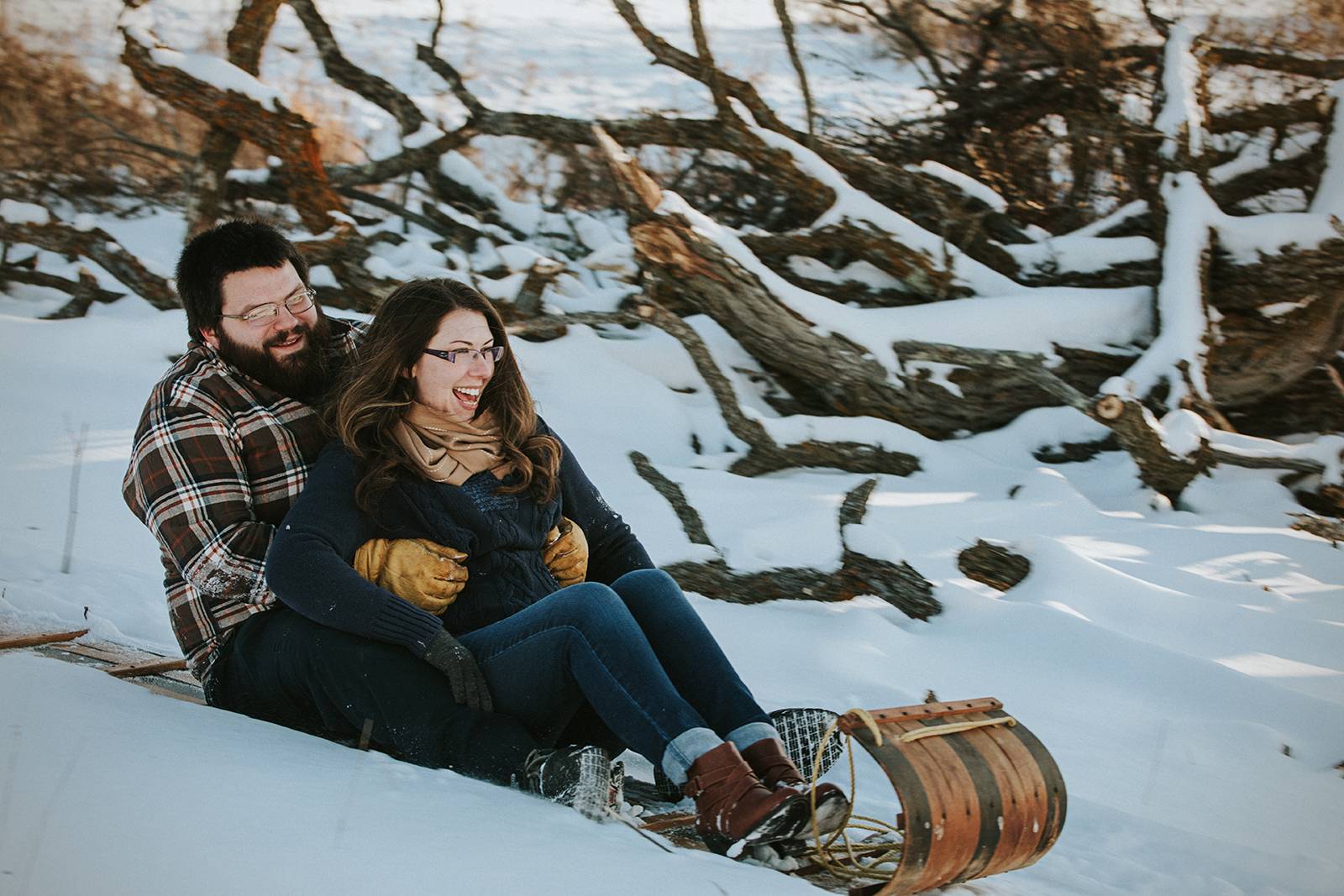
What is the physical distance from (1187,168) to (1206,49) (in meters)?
0.81

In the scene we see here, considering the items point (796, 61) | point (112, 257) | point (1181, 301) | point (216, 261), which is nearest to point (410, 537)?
point (216, 261)

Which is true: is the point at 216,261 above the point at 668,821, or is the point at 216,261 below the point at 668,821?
above

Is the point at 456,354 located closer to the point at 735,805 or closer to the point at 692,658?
the point at 692,658

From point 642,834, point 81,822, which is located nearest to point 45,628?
point 81,822

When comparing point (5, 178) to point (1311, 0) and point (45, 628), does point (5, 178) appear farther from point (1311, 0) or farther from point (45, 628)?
point (1311, 0)

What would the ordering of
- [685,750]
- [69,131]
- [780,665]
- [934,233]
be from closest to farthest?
[685,750], [780,665], [934,233], [69,131]

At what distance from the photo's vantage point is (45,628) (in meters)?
3.33

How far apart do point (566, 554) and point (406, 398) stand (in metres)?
0.53

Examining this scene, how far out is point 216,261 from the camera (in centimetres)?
277

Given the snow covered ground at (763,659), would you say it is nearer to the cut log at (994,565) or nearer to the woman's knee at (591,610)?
the cut log at (994,565)

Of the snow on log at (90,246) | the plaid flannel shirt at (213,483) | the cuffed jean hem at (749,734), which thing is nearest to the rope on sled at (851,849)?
the cuffed jean hem at (749,734)

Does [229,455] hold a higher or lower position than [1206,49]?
lower

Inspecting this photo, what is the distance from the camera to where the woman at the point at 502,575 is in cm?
228

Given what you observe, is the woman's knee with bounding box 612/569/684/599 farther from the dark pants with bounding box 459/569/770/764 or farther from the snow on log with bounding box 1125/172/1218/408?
the snow on log with bounding box 1125/172/1218/408
